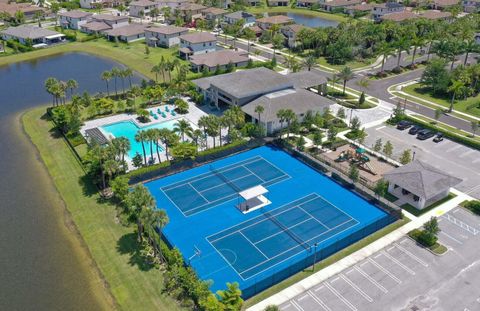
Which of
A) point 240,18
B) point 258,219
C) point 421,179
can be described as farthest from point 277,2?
point 258,219

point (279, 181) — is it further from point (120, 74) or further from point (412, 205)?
point (120, 74)

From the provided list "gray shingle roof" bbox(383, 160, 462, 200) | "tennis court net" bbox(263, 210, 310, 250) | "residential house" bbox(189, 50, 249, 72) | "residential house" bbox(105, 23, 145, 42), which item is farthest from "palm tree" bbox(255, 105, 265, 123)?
"residential house" bbox(105, 23, 145, 42)

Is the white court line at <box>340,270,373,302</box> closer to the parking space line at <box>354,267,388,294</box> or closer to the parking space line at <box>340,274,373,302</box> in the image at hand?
the parking space line at <box>340,274,373,302</box>

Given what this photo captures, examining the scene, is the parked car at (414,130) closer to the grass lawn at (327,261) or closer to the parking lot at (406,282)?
the grass lawn at (327,261)

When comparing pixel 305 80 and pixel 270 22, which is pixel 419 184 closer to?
pixel 305 80

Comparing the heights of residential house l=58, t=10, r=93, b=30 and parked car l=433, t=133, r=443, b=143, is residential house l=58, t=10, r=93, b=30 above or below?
above

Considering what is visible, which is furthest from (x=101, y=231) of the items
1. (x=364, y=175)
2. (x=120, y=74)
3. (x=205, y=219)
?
(x=120, y=74)

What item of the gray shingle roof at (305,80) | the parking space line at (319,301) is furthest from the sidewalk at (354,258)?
the gray shingle roof at (305,80)
